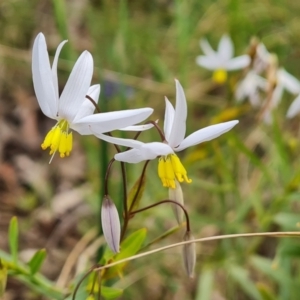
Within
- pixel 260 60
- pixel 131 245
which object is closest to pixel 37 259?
pixel 131 245

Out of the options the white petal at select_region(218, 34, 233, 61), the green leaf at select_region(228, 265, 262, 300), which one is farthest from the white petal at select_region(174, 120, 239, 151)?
the white petal at select_region(218, 34, 233, 61)

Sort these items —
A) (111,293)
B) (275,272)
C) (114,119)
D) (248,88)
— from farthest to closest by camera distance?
1. (248,88)
2. (275,272)
3. (111,293)
4. (114,119)

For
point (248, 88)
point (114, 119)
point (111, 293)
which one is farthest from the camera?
point (248, 88)

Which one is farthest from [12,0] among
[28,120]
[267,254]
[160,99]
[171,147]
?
[171,147]

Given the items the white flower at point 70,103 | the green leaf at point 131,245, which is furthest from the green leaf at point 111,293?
the white flower at point 70,103

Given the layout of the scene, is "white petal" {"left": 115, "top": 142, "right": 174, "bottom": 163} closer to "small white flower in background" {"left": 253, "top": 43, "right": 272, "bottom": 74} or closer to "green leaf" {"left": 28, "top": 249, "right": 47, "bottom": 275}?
"green leaf" {"left": 28, "top": 249, "right": 47, "bottom": 275}

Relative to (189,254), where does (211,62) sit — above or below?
below

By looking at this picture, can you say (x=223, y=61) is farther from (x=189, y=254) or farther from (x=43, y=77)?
(x=43, y=77)

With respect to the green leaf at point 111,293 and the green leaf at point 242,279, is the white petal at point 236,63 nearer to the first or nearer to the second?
the green leaf at point 242,279
